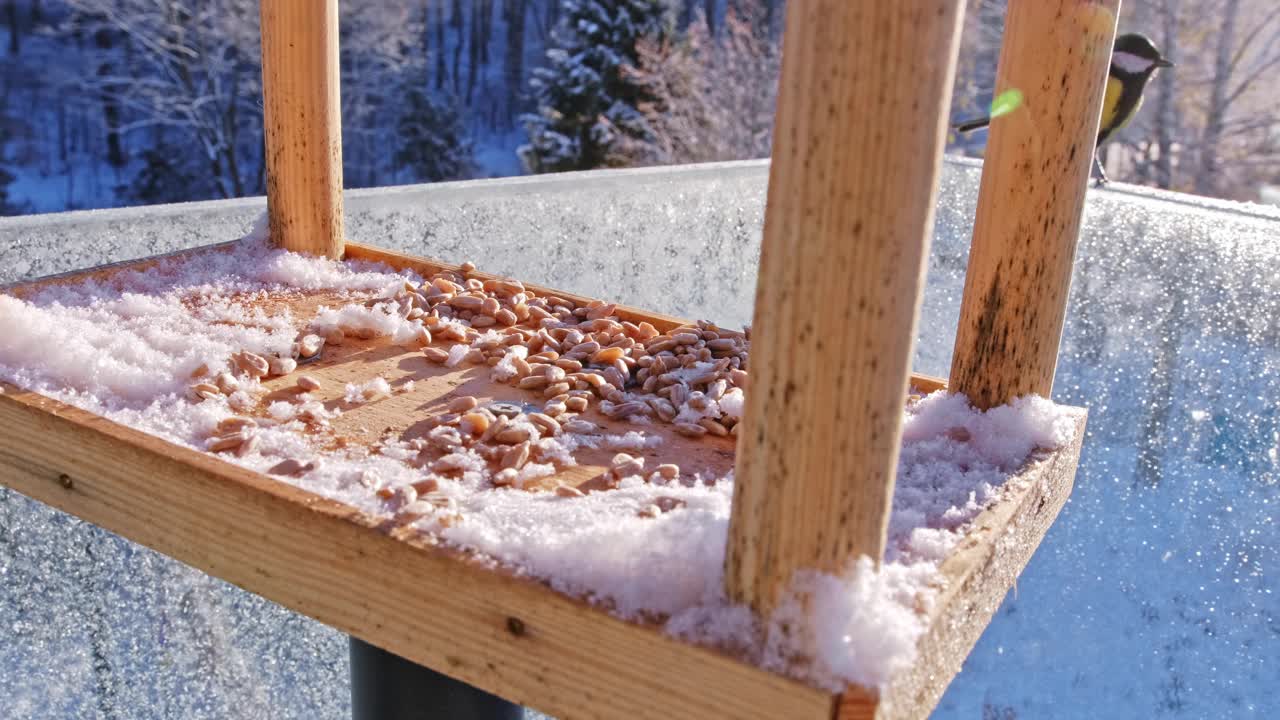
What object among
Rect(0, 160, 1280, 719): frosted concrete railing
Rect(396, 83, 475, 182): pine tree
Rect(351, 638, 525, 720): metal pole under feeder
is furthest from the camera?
Rect(396, 83, 475, 182): pine tree

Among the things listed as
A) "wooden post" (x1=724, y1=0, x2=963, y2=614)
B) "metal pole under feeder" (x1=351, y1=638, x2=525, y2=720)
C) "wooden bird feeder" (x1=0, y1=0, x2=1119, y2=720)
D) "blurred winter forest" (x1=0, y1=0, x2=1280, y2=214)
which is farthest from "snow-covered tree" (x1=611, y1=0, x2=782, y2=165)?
"wooden post" (x1=724, y1=0, x2=963, y2=614)

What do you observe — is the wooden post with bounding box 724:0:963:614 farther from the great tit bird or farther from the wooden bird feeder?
the great tit bird

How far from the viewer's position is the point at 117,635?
1.49 metres

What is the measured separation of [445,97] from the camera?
11406 mm

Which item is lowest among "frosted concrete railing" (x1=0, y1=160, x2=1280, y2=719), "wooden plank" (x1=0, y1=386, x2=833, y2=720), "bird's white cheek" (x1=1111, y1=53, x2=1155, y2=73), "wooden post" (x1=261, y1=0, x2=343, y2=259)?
"frosted concrete railing" (x1=0, y1=160, x2=1280, y2=719)

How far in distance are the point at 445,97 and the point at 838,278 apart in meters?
11.5

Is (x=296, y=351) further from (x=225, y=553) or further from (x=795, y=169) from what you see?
(x=795, y=169)

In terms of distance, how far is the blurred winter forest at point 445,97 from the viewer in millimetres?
8367

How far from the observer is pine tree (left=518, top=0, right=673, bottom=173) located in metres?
8.27

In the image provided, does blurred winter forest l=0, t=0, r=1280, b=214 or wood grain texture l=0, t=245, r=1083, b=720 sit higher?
wood grain texture l=0, t=245, r=1083, b=720

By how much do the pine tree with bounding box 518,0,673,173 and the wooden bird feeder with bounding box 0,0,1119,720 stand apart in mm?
7472

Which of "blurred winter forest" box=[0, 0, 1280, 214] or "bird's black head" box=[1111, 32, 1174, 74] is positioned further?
"blurred winter forest" box=[0, 0, 1280, 214]

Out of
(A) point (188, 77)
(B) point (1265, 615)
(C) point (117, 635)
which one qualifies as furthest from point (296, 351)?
(A) point (188, 77)

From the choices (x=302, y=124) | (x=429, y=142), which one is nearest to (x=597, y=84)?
(x=429, y=142)
